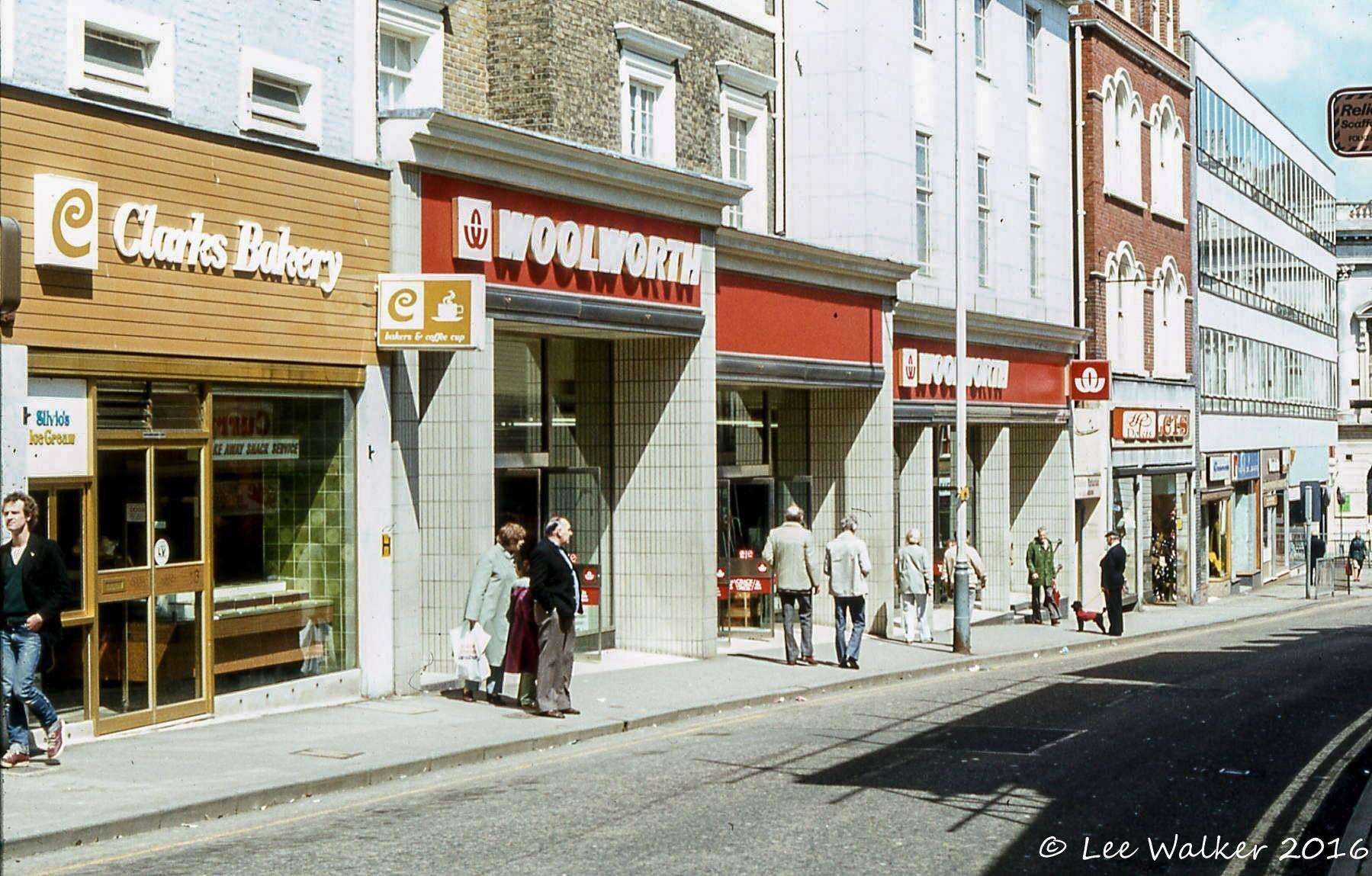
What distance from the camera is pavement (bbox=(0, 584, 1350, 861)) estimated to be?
11.0 meters

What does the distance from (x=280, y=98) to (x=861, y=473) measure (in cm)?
1362

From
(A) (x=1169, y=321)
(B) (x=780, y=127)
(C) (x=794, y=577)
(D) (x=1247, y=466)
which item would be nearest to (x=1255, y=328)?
(D) (x=1247, y=466)

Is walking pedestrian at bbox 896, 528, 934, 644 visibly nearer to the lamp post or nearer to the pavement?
the lamp post

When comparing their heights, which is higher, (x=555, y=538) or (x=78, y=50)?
(x=78, y=50)

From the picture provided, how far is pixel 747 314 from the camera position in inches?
944

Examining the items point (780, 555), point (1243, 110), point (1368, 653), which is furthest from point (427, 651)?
point (1243, 110)

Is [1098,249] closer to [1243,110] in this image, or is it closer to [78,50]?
[1243,110]

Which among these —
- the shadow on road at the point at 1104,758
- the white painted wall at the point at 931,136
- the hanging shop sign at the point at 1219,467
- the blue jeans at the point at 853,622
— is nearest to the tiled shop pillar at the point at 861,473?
the white painted wall at the point at 931,136

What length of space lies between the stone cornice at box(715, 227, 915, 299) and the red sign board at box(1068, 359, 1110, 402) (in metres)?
10.1

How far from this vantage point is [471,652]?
16484mm

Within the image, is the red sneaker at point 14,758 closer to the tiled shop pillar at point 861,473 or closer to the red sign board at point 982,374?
the tiled shop pillar at point 861,473

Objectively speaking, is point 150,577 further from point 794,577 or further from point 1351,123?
point 1351,123

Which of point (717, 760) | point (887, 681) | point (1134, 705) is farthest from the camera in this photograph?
point (887, 681)

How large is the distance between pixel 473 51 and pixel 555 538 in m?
6.13
